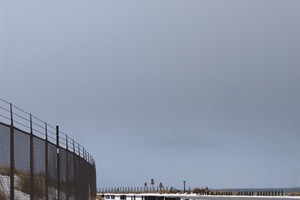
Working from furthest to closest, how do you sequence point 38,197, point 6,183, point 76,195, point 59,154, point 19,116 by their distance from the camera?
1. point 76,195
2. point 59,154
3. point 38,197
4. point 19,116
5. point 6,183

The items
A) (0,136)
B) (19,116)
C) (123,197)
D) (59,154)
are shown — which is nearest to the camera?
(0,136)

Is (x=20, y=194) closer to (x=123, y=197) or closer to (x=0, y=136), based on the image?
(x=0, y=136)

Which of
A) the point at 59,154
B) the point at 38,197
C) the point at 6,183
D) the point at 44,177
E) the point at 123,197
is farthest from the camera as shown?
the point at 123,197

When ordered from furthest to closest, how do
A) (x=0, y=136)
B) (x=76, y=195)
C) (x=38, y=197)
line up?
(x=76, y=195)
(x=38, y=197)
(x=0, y=136)

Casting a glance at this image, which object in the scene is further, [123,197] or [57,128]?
[123,197]

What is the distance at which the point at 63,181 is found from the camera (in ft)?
85.6

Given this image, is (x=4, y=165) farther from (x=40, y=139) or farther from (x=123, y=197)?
(x=123, y=197)

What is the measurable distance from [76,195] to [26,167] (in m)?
13.6

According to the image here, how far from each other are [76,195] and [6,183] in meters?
15.4

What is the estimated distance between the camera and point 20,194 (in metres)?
16.6

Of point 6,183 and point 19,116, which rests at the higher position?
point 19,116

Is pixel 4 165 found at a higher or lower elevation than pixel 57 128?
lower

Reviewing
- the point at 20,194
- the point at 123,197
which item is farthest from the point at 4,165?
the point at 123,197

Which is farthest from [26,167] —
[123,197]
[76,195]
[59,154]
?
[123,197]
